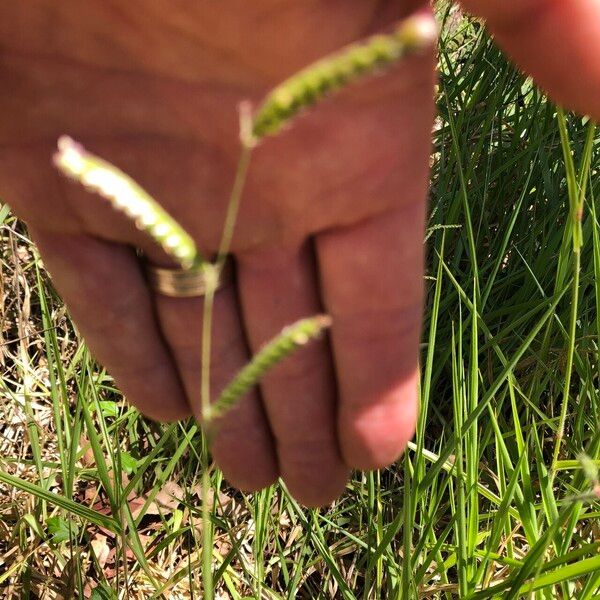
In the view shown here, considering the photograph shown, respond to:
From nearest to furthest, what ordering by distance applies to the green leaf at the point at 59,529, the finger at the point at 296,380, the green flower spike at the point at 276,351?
the green flower spike at the point at 276,351, the finger at the point at 296,380, the green leaf at the point at 59,529

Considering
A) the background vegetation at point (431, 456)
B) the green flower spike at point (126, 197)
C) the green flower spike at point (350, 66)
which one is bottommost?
the background vegetation at point (431, 456)

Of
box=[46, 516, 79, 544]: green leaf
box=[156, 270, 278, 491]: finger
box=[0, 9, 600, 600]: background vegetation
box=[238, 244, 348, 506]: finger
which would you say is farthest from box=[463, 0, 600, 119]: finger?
box=[46, 516, 79, 544]: green leaf

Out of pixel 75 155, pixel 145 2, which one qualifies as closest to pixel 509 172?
pixel 145 2

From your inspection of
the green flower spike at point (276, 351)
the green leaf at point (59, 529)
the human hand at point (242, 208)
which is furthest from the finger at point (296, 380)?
the green flower spike at point (276, 351)

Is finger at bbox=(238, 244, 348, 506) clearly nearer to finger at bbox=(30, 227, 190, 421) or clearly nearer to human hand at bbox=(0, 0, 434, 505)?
human hand at bbox=(0, 0, 434, 505)

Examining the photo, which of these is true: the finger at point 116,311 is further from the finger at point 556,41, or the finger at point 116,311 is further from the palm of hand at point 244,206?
the finger at point 556,41

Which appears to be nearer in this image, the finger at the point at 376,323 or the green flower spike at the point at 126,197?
the green flower spike at the point at 126,197

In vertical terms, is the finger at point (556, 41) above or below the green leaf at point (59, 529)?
above

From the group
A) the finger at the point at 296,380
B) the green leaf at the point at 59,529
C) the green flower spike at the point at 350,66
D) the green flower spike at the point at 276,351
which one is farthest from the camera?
the green leaf at the point at 59,529
